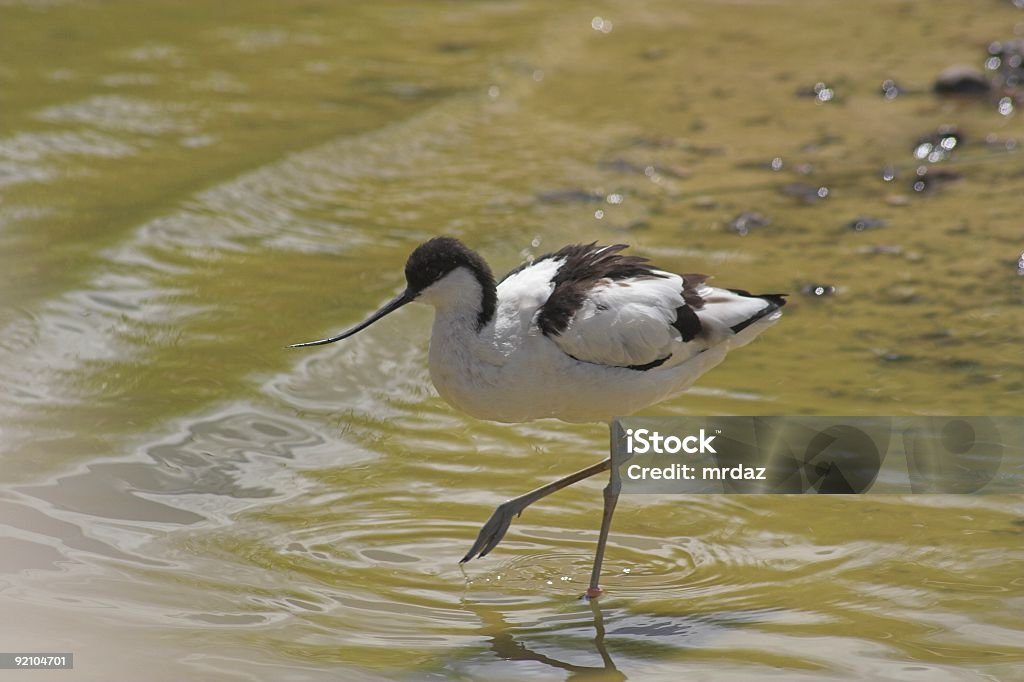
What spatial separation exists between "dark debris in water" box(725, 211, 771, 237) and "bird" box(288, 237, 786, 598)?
300 centimetres

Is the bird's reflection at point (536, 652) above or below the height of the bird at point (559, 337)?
below

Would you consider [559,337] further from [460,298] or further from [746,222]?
[746,222]

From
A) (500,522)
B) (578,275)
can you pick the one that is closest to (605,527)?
(500,522)

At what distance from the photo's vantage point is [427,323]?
7.88 m

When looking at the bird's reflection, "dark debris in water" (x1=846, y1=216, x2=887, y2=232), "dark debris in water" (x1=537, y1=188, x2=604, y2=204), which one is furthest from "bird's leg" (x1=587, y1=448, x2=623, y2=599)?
"dark debris in water" (x1=537, y1=188, x2=604, y2=204)

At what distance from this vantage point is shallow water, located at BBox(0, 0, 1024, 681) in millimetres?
5156

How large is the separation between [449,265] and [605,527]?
1.16 meters

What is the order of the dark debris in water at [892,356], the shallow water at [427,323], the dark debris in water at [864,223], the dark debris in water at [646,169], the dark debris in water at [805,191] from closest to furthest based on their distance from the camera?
the shallow water at [427,323] < the dark debris in water at [892,356] < the dark debris in water at [864,223] < the dark debris in water at [805,191] < the dark debris in water at [646,169]

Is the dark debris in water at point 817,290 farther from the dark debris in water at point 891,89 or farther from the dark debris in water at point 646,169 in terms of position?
the dark debris in water at point 891,89

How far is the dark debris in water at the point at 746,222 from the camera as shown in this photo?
8.88 meters

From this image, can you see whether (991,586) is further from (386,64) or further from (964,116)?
(386,64)

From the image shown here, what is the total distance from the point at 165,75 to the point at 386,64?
1.79 metres

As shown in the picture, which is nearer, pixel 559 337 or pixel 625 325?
pixel 559 337

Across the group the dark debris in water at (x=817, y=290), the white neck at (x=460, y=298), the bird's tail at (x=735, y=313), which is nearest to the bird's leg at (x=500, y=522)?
the white neck at (x=460, y=298)
